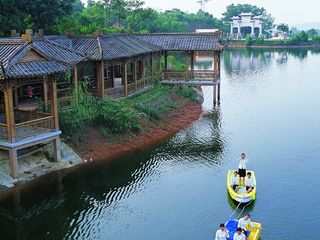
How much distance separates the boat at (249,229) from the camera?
17672mm

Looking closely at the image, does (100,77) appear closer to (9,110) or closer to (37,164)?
(37,164)

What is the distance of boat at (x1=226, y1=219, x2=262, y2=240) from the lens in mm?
17672

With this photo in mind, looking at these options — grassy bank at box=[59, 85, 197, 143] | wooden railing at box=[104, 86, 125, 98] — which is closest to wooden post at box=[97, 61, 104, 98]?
wooden railing at box=[104, 86, 125, 98]

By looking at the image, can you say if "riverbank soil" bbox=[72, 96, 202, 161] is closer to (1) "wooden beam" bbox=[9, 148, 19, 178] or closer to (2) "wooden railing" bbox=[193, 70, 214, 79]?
(1) "wooden beam" bbox=[9, 148, 19, 178]

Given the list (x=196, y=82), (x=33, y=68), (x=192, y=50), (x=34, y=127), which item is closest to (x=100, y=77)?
(x=34, y=127)

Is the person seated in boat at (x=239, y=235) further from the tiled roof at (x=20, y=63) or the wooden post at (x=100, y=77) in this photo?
the wooden post at (x=100, y=77)

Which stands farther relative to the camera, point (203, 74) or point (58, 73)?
point (203, 74)

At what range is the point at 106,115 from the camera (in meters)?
29.5

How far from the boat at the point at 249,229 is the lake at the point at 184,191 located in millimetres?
777

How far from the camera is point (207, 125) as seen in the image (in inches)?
1419

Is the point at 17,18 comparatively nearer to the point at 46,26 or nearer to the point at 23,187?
the point at 46,26

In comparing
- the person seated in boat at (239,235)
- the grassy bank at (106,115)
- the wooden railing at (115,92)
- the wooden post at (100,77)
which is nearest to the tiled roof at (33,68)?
the grassy bank at (106,115)

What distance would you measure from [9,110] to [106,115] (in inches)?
345

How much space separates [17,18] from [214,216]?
76.8 feet
